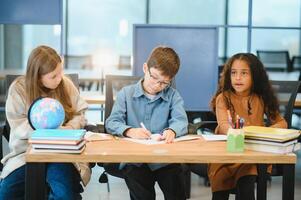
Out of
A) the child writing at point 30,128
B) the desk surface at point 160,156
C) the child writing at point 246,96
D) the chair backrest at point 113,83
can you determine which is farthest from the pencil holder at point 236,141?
the chair backrest at point 113,83

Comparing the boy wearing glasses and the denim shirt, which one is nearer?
the boy wearing glasses

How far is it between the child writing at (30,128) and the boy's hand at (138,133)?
282mm

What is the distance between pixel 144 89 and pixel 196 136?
37cm

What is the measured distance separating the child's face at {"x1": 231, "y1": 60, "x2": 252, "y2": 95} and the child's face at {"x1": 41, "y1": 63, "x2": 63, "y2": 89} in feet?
3.01

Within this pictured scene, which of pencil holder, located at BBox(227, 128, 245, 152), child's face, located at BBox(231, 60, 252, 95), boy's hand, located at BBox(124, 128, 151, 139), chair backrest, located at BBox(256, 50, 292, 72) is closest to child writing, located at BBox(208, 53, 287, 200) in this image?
child's face, located at BBox(231, 60, 252, 95)

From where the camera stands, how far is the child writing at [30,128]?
222 cm

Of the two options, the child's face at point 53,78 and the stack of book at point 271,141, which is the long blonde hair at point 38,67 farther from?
the stack of book at point 271,141

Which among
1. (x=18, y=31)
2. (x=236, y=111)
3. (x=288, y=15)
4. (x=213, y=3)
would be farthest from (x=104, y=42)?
(x=236, y=111)

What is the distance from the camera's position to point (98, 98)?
12.6ft

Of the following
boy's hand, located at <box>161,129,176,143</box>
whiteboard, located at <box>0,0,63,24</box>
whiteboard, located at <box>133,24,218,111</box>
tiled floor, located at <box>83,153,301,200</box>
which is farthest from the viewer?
whiteboard, located at <box>0,0,63,24</box>

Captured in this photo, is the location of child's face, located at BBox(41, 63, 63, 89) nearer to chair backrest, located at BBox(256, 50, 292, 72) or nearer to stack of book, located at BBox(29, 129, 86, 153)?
stack of book, located at BBox(29, 129, 86, 153)

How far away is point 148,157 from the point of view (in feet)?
6.09

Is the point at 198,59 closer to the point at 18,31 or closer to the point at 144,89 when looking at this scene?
the point at 144,89

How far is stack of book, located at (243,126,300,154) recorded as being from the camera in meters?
1.92
